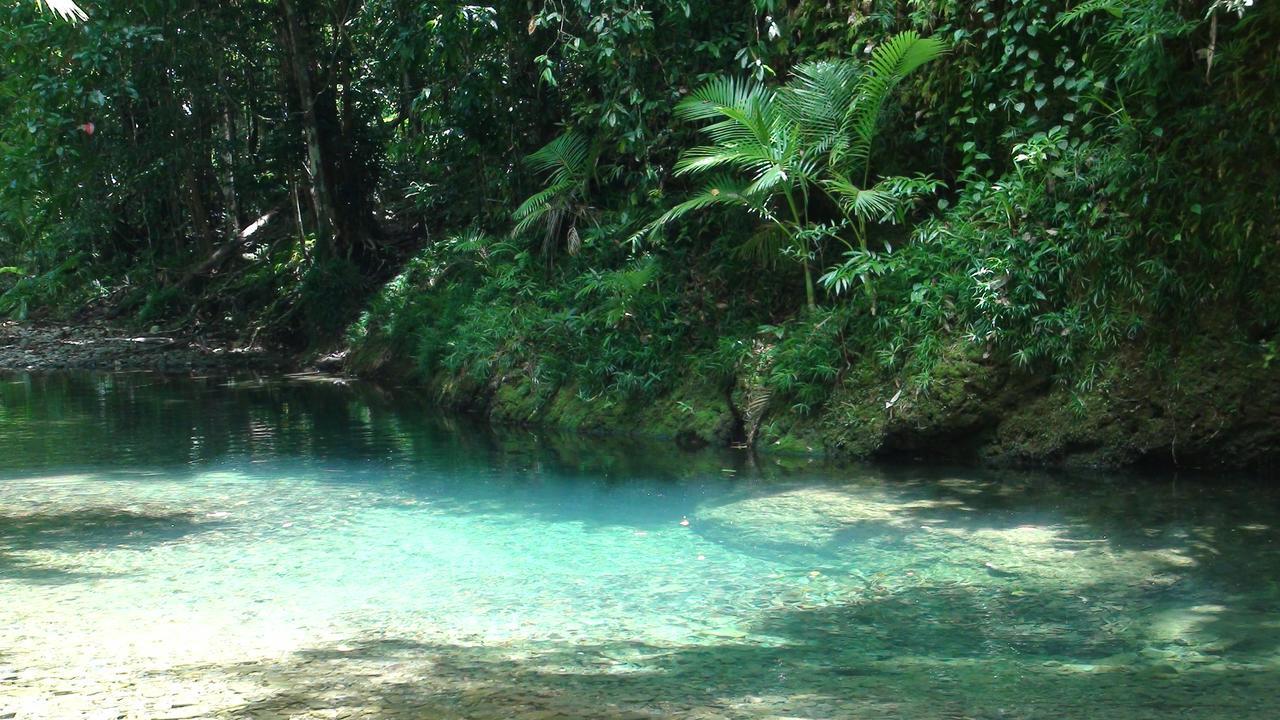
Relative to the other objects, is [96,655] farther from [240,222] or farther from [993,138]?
[240,222]

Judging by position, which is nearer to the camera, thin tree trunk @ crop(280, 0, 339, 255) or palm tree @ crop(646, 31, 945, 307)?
palm tree @ crop(646, 31, 945, 307)

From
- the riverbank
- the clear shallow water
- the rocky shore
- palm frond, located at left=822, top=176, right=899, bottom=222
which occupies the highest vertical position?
palm frond, located at left=822, top=176, right=899, bottom=222

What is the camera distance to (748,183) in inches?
405

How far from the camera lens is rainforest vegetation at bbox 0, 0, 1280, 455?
25.1 ft

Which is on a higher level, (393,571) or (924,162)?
(924,162)

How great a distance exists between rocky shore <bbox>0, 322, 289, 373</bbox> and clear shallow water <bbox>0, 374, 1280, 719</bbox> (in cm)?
851

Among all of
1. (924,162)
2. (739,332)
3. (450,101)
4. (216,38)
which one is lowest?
(739,332)

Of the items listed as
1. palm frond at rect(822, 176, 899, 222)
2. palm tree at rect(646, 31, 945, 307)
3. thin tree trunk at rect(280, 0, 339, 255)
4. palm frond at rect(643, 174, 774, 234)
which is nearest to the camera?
palm frond at rect(822, 176, 899, 222)

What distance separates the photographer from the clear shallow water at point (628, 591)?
12.8ft

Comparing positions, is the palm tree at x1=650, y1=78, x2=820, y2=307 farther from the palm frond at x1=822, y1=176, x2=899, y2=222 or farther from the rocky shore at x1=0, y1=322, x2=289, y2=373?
the rocky shore at x1=0, y1=322, x2=289, y2=373

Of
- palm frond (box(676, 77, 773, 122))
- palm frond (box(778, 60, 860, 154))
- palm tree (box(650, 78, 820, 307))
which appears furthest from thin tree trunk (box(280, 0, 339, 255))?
palm frond (box(778, 60, 860, 154))

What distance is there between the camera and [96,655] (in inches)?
173

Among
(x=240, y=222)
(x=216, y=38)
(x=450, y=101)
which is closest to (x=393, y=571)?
(x=450, y=101)

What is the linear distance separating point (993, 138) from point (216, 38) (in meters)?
12.5
